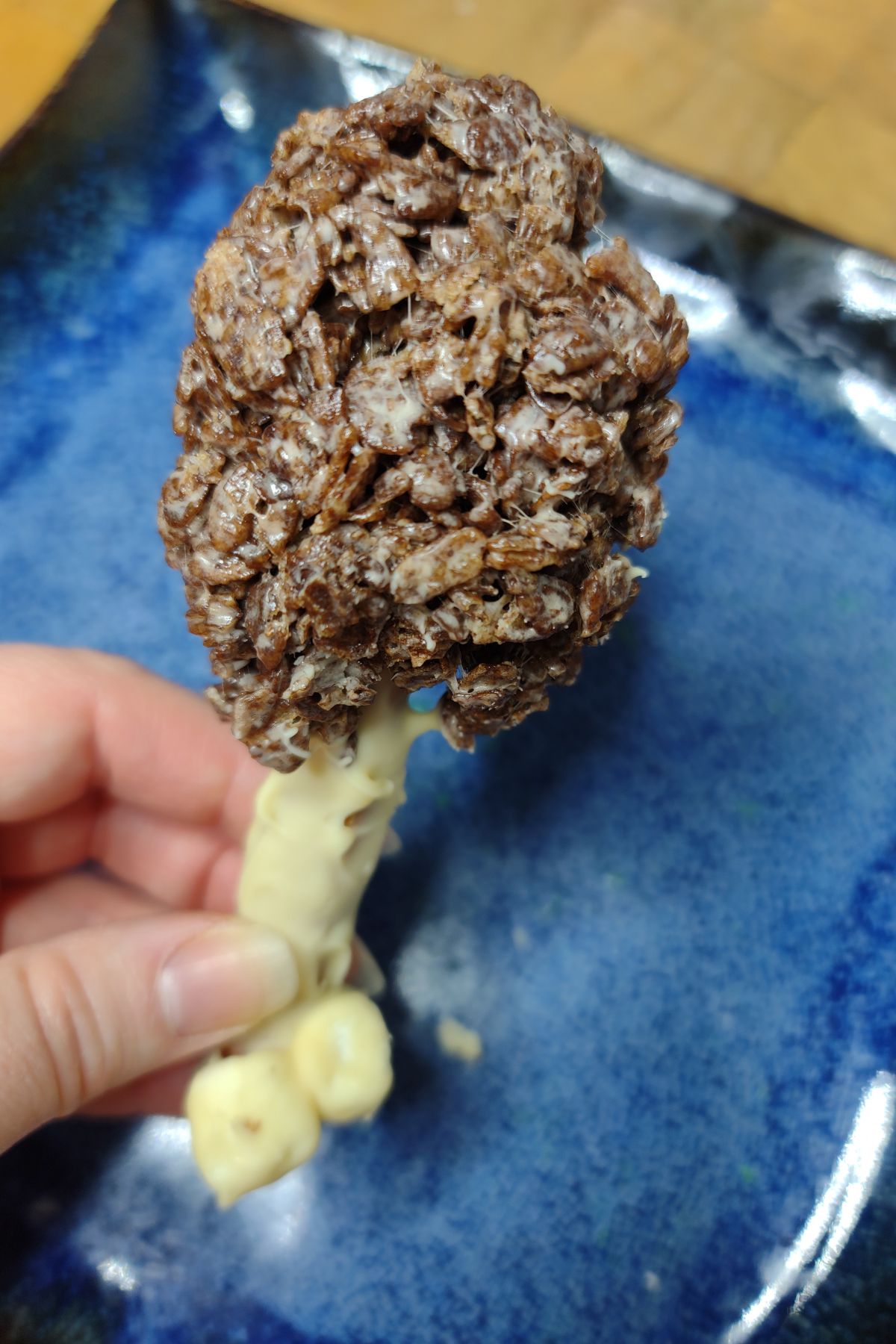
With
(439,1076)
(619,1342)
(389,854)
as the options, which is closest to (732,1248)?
(619,1342)

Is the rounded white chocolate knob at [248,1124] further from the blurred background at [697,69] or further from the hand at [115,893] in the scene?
the blurred background at [697,69]

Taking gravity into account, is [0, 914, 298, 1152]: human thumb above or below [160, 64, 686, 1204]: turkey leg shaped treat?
below

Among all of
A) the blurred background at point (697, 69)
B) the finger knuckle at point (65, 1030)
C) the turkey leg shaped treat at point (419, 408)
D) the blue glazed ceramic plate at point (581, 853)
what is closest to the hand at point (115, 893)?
the finger knuckle at point (65, 1030)

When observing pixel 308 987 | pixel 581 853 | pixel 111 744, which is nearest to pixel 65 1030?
pixel 308 987

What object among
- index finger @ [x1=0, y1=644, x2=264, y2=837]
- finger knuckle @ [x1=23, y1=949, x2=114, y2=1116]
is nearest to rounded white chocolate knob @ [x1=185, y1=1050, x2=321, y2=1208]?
finger knuckle @ [x1=23, y1=949, x2=114, y2=1116]

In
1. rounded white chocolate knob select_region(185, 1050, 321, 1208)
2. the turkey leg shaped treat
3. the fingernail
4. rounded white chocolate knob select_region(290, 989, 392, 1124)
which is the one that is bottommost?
rounded white chocolate knob select_region(185, 1050, 321, 1208)

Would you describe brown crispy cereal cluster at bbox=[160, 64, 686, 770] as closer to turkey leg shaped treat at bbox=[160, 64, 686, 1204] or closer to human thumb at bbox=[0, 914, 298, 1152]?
turkey leg shaped treat at bbox=[160, 64, 686, 1204]
